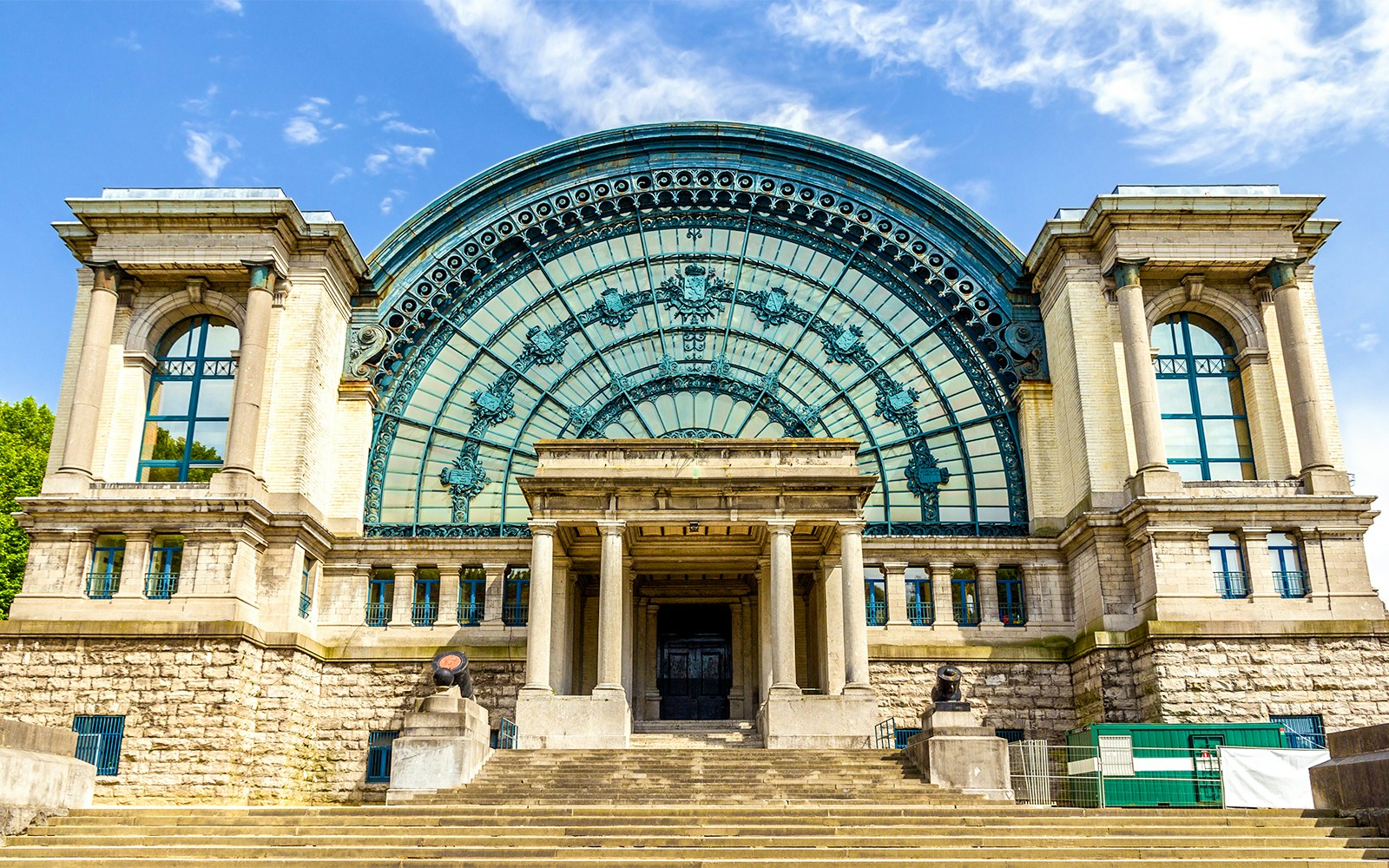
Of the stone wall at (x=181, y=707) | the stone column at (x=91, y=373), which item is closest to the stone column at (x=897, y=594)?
the stone wall at (x=181, y=707)

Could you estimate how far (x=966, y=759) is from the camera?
2155 centimetres

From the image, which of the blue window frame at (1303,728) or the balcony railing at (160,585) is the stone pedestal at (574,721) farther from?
the blue window frame at (1303,728)

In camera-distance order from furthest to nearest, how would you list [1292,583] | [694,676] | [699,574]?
[694,676]
[699,574]
[1292,583]

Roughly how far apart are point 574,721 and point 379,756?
22.4 feet

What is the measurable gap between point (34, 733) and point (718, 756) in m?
12.2

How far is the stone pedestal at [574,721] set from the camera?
25.8 meters

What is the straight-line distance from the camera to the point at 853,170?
117ft

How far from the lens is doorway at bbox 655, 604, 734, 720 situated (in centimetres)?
A: 3300

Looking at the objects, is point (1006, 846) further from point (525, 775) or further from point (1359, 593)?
point (1359, 593)

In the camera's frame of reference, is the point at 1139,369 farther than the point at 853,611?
Yes

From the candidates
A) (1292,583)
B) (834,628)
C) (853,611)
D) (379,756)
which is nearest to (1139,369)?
(1292,583)

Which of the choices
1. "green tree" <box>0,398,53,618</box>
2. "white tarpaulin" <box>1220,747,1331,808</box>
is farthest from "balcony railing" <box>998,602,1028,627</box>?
"green tree" <box>0,398,53,618</box>

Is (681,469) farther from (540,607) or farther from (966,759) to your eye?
(966,759)

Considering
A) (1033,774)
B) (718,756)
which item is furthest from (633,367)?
(1033,774)
